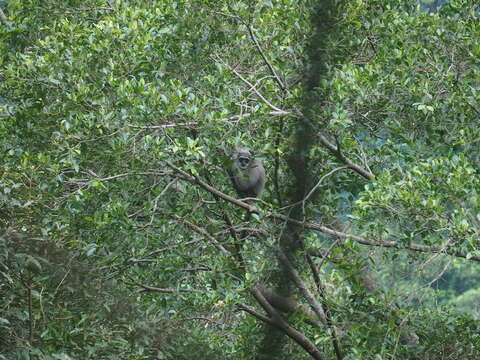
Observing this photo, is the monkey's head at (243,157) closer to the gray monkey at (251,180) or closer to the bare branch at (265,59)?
the gray monkey at (251,180)

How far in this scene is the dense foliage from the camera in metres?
5.02

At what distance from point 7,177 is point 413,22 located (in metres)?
3.08

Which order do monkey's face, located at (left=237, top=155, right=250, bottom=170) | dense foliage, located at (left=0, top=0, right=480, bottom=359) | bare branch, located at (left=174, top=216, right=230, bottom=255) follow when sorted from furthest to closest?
1. monkey's face, located at (left=237, top=155, right=250, bottom=170)
2. bare branch, located at (left=174, top=216, right=230, bottom=255)
3. dense foliage, located at (left=0, top=0, right=480, bottom=359)

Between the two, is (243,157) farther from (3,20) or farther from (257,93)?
(3,20)

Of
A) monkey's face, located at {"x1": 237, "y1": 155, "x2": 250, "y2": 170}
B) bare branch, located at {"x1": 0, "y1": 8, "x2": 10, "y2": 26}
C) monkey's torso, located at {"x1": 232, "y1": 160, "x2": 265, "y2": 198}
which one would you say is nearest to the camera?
monkey's face, located at {"x1": 237, "y1": 155, "x2": 250, "y2": 170}

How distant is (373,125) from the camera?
6.25 meters

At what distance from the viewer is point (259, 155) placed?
5.54 meters

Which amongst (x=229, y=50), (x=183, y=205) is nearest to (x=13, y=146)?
(x=183, y=205)

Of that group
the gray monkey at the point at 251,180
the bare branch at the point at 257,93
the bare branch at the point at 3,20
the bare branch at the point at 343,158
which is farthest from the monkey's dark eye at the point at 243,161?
the bare branch at the point at 3,20

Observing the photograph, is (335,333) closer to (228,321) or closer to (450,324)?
(450,324)

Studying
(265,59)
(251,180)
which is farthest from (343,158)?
(251,180)

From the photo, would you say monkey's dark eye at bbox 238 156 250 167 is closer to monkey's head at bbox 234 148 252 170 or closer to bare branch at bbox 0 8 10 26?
monkey's head at bbox 234 148 252 170

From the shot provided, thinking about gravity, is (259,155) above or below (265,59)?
below

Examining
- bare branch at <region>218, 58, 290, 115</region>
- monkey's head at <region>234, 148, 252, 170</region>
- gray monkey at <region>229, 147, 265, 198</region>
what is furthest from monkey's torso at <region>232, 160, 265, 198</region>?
bare branch at <region>218, 58, 290, 115</region>
